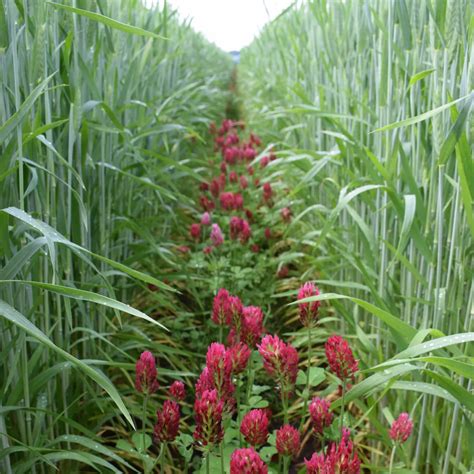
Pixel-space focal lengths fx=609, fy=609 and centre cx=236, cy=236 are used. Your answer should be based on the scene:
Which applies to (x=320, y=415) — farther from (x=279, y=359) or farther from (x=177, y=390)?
(x=177, y=390)

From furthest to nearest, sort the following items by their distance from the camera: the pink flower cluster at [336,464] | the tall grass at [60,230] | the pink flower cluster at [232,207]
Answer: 1. the pink flower cluster at [232,207]
2. the tall grass at [60,230]
3. the pink flower cluster at [336,464]

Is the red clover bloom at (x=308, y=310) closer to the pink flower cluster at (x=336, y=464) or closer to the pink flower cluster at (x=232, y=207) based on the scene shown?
the pink flower cluster at (x=336, y=464)

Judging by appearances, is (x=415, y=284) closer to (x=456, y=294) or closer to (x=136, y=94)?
(x=456, y=294)

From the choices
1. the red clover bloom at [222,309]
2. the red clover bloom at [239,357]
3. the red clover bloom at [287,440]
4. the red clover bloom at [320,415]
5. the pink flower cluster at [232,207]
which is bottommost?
the red clover bloom at [287,440]

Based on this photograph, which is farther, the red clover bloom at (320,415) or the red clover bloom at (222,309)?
the red clover bloom at (222,309)

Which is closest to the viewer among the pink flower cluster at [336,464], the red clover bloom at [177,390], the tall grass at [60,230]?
the pink flower cluster at [336,464]

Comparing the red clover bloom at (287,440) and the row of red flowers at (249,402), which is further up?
the row of red flowers at (249,402)

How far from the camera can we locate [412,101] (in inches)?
50.1

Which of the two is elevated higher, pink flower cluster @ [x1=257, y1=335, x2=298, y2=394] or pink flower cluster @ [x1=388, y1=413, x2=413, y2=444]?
pink flower cluster @ [x1=257, y1=335, x2=298, y2=394]

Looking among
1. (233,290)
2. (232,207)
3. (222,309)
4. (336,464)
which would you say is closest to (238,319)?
(222,309)

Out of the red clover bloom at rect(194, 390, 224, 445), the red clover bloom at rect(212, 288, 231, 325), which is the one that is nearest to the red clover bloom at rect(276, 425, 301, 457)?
the red clover bloom at rect(194, 390, 224, 445)

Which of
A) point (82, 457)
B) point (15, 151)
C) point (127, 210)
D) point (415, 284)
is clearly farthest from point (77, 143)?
point (415, 284)

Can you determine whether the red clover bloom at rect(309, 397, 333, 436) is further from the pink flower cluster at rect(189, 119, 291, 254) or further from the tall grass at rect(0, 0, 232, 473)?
the pink flower cluster at rect(189, 119, 291, 254)

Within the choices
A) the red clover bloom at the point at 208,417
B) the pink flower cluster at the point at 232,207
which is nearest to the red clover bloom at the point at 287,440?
the red clover bloom at the point at 208,417
